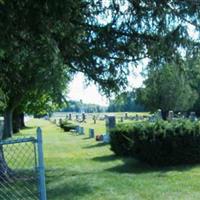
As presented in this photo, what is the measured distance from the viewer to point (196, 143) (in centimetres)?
1512

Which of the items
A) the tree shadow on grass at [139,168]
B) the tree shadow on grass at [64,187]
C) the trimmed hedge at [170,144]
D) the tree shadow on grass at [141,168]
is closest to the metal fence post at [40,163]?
the tree shadow on grass at [64,187]

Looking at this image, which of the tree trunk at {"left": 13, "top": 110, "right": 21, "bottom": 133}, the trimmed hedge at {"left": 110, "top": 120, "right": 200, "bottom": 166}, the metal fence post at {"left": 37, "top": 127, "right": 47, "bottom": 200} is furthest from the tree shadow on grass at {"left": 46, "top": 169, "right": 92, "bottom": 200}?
the tree trunk at {"left": 13, "top": 110, "right": 21, "bottom": 133}

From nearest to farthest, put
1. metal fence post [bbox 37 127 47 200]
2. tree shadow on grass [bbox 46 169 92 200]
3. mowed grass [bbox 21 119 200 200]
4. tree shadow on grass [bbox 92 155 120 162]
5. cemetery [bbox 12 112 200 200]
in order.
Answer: metal fence post [bbox 37 127 47 200]
mowed grass [bbox 21 119 200 200]
cemetery [bbox 12 112 200 200]
tree shadow on grass [bbox 46 169 92 200]
tree shadow on grass [bbox 92 155 120 162]

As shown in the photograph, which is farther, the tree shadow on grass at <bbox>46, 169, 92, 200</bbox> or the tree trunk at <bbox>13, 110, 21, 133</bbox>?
the tree trunk at <bbox>13, 110, 21, 133</bbox>

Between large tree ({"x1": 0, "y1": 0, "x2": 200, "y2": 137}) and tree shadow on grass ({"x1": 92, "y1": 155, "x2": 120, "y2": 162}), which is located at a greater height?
large tree ({"x1": 0, "y1": 0, "x2": 200, "y2": 137})

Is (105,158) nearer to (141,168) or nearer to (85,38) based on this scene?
(141,168)

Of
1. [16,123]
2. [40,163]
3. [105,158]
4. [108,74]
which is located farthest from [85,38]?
[16,123]

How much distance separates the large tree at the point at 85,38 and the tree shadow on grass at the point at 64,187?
227 centimetres

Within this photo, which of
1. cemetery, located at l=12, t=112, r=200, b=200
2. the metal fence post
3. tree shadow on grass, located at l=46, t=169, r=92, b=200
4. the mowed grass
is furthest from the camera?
tree shadow on grass, located at l=46, t=169, r=92, b=200

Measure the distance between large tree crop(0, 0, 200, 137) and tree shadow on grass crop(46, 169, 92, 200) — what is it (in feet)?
7.45

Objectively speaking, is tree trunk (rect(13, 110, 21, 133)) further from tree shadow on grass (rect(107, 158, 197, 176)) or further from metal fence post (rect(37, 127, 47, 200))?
metal fence post (rect(37, 127, 47, 200))

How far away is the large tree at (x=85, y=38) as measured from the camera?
845 cm

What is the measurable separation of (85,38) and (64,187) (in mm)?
3347

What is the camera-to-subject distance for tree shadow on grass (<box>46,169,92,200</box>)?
11055mm
